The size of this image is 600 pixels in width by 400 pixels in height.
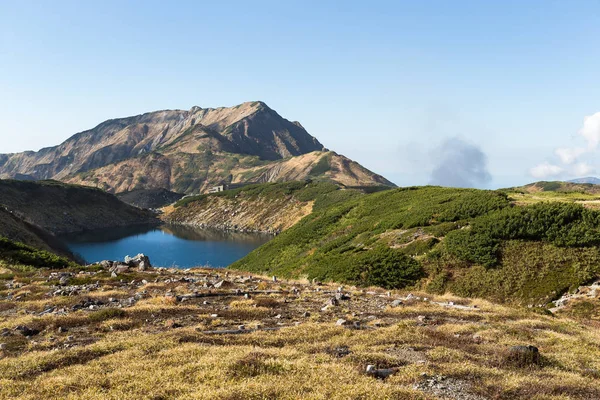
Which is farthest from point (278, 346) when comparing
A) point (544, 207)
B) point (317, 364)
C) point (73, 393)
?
point (544, 207)

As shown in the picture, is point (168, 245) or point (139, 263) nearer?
point (139, 263)

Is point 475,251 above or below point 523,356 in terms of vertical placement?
above

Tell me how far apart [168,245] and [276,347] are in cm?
13681

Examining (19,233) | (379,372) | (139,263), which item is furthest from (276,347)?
(19,233)

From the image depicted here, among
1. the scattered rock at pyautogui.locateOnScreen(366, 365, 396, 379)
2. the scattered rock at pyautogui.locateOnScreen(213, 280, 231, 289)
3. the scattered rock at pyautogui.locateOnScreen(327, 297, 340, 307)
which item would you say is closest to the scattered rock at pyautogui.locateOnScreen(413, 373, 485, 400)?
the scattered rock at pyautogui.locateOnScreen(366, 365, 396, 379)

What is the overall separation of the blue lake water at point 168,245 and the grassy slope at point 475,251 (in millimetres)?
57537

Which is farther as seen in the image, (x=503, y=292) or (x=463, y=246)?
(x=463, y=246)

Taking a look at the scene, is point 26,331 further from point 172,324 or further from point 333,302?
point 333,302

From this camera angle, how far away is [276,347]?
14109 mm

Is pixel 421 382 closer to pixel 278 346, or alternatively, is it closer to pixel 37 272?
pixel 278 346

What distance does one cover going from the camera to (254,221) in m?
192

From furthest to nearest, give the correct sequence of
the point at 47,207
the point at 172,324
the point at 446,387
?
the point at 47,207
the point at 172,324
the point at 446,387

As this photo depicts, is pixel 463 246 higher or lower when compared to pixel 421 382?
higher

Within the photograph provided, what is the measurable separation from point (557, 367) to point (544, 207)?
29.8 metres
